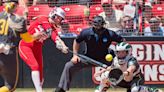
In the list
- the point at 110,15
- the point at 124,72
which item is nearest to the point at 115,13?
the point at 110,15

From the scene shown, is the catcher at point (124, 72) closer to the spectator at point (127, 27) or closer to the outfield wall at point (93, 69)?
the outfield wall at point (93, 69)

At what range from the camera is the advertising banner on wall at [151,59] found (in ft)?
42.9

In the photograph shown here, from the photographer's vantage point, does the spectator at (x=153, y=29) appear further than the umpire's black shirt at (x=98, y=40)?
Yes

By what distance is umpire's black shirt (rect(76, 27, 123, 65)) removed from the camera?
35.0 feet

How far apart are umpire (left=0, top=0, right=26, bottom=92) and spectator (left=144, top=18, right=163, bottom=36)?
5.32 metres

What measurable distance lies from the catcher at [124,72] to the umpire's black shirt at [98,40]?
1238 mm

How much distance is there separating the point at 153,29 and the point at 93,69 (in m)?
1.76

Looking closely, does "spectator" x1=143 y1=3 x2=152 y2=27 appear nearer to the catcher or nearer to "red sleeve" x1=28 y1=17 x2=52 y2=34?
"red sleeve" x1=28 y1=17 x2=52 y2=34

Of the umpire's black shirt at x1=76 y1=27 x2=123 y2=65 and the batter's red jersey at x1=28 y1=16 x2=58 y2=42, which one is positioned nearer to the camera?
the batter's red jersey at x1=28 y1=16 x2=58 y2=42

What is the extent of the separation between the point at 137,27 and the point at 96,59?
110 inches

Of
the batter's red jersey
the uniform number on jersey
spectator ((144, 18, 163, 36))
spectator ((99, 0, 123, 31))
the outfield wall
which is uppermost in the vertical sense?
the uniform number on jersey

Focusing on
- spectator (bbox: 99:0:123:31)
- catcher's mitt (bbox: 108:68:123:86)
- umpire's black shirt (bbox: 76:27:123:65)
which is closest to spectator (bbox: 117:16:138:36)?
spectator (bbox: 99:0:123:31)

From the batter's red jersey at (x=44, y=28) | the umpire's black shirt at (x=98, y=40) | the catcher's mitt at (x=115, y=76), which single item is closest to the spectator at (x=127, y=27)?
the umpire's black shirt at (x=98, y=40)

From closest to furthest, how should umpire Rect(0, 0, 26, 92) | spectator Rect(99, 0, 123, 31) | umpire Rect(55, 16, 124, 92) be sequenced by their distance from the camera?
1. umpire Rect(0, 0, 26, 92)
2. umpire Rect(55, 16, 124, 92)
3. spectator Rect(99, 0, 123, 31)
